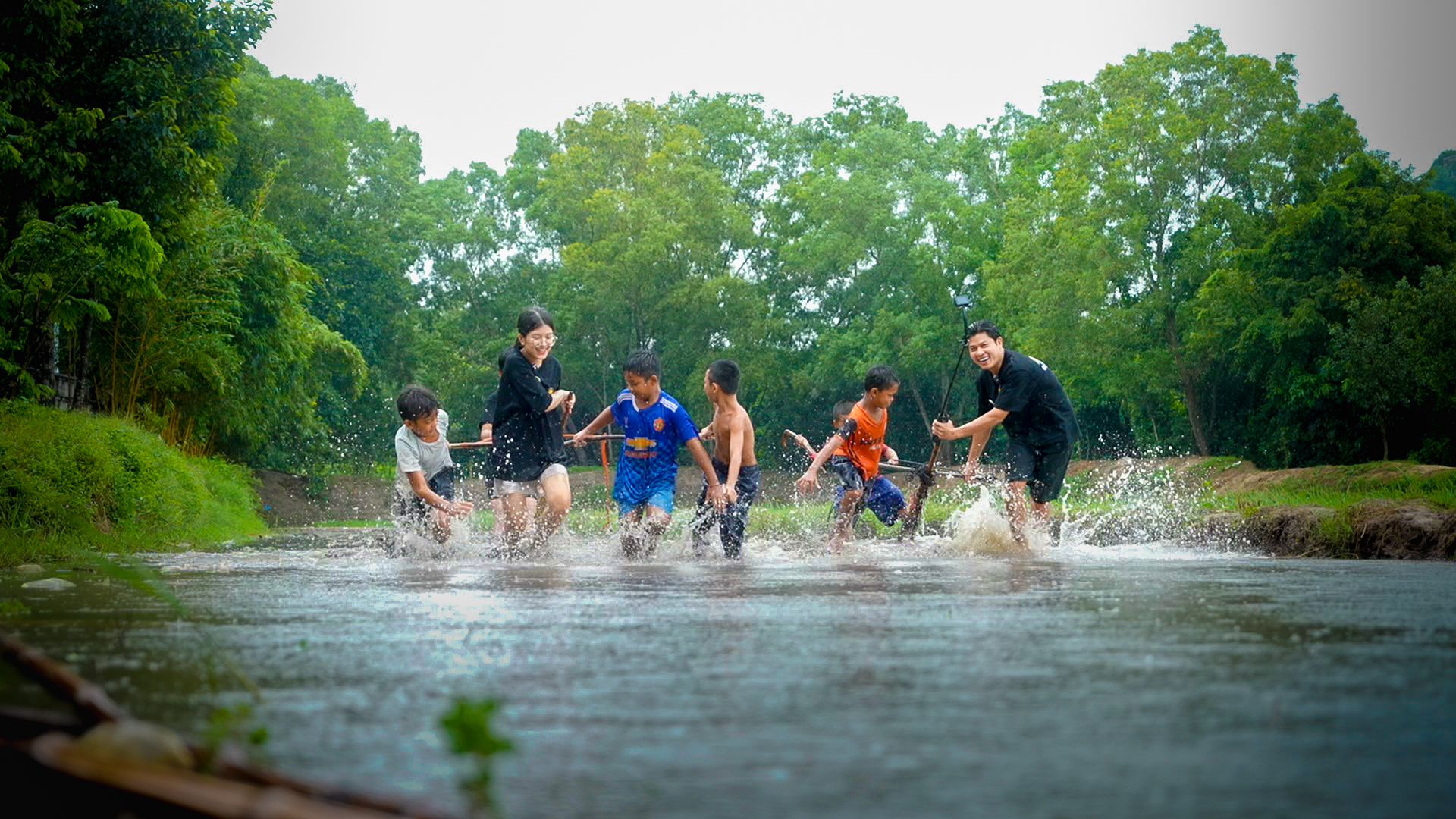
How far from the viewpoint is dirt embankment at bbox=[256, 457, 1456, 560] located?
41.7ft

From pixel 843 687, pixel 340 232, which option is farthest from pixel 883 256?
pixel 843 687

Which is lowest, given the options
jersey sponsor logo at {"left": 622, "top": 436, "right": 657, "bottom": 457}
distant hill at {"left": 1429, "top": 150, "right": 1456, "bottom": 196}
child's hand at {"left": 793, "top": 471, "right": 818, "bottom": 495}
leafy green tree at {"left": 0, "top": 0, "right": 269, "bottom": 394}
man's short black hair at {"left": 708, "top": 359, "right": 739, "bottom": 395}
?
child's hand at {"left": 793, "top": 471, "right": 818, "bottom": 495}

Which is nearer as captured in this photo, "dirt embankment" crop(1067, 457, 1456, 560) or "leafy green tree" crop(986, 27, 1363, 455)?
"dirt embankment" crop(1067, 457, 1456, 560)

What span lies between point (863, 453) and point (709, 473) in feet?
7.67

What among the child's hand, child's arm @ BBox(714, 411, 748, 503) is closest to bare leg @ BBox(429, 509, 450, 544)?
child's arm @ BBox(714, 411, 748, 503)

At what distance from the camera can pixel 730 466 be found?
12.5m

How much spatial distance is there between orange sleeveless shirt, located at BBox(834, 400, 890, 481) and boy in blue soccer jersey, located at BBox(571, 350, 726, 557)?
2092 millimetres

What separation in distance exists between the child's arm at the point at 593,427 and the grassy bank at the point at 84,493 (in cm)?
366

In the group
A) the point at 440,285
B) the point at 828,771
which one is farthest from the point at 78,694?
the point at 440,285

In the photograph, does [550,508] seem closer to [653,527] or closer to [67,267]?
[653,527]

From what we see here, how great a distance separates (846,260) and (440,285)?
64.4ft

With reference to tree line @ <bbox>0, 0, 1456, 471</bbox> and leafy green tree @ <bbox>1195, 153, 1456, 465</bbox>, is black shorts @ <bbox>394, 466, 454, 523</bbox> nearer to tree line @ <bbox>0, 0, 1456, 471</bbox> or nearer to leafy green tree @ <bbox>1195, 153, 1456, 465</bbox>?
tree line @ <bbox>0, 0, 1456, 471</bbox>

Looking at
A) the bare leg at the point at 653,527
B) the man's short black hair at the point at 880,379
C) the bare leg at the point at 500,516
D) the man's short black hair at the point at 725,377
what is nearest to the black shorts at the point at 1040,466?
the man's short black hair at the point at 880,379

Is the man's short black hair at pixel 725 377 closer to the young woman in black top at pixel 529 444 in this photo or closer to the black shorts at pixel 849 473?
the young woman in black top at pixel 529 444
